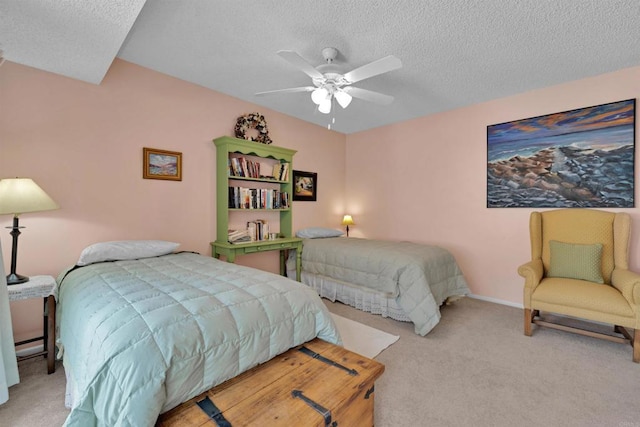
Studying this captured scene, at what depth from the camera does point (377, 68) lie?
6.33 ft

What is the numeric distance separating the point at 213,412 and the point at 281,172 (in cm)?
298

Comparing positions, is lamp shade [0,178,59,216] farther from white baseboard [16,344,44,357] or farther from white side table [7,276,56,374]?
white baseboard [16,344,44,357]

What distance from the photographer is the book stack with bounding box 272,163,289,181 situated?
3711mm

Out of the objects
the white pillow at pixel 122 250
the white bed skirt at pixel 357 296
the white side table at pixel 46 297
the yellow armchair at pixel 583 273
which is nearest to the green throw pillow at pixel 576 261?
the yellow armchair at pixel 583 273

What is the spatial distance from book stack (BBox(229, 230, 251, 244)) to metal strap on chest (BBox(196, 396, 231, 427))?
214 cm

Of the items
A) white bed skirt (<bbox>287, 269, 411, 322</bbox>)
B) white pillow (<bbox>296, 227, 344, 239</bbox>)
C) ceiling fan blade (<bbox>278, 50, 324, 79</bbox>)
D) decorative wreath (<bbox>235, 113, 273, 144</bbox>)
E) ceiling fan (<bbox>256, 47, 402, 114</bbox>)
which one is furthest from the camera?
white pillow (<bbox>296, 227, 344, 239</bbox>)

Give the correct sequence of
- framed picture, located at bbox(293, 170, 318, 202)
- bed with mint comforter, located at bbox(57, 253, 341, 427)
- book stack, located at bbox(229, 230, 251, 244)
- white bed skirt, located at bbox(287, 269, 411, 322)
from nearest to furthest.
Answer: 1. bed with mint comforter, located at bbox(57, 253, 341, 427)
2. white bed skirt, located at bbox(287, 269, 411, 322)
3. book stack, located at bbox(229, 230, 251, 244)
4. framed picture, located at bbox(293, 170, 318, 202)

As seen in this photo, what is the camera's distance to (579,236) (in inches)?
107

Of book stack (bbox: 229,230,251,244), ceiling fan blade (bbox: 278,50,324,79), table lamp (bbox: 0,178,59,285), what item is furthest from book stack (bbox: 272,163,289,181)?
table lamp (bbox: 0,178,59,285)

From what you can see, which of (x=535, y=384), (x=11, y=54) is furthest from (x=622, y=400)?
(x=11, y=54)

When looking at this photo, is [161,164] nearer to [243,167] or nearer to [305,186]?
[243,167]

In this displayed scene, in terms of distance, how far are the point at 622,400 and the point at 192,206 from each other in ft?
12.1

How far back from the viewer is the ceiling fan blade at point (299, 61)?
5.80 ft

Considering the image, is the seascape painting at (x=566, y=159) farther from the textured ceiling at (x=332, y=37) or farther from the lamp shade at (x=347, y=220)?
the lamp shade at (x=347, y=220)
